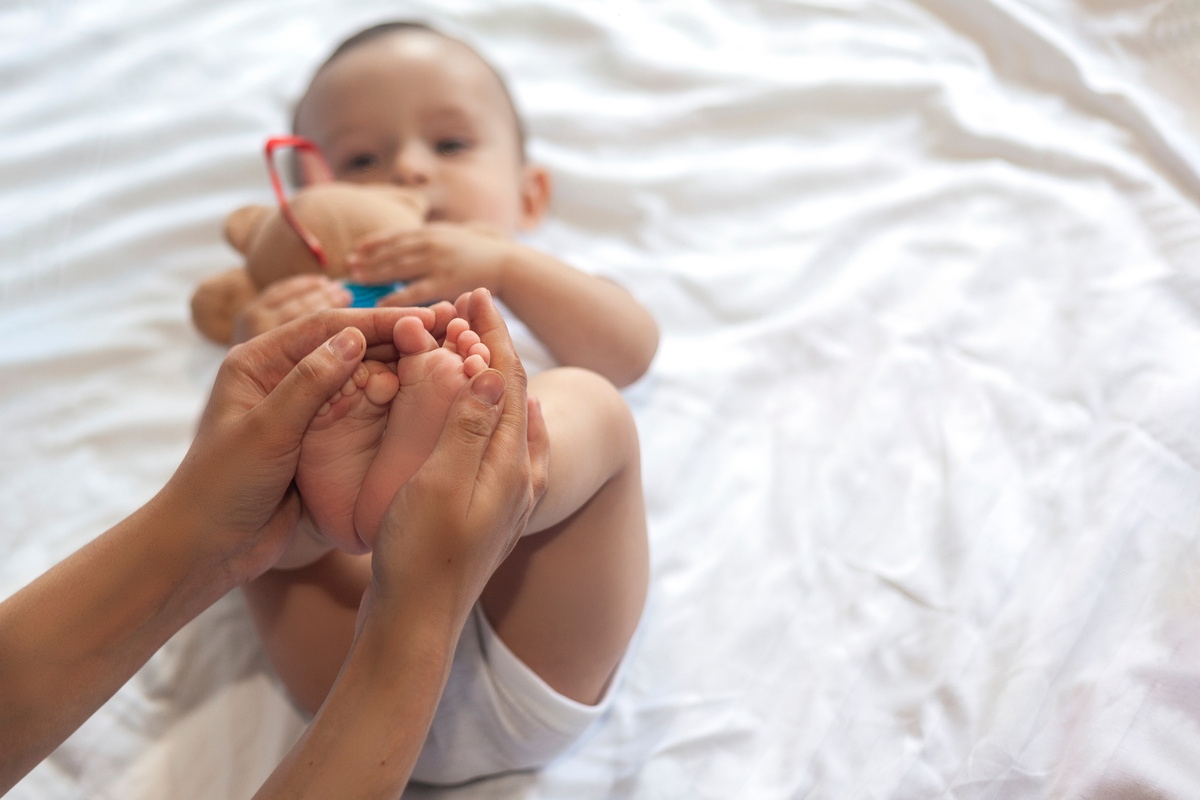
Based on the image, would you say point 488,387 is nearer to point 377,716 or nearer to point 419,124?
Answer: point 377,716

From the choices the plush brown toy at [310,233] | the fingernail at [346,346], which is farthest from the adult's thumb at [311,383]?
the plush brown toy at [310,233]

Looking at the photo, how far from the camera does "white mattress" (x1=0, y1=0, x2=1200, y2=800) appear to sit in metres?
0.88

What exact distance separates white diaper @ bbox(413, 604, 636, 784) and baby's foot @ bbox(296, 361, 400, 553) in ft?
0.61

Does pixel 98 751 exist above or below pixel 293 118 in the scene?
below

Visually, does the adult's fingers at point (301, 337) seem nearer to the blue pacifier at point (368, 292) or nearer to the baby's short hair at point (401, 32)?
the blue pacifier at point (368, 292)

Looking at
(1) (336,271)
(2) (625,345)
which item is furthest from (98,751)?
(2) (625,345)

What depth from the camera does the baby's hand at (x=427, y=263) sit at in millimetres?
1014

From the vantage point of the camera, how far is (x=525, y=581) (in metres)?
0.84

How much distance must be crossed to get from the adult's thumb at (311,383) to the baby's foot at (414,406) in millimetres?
41

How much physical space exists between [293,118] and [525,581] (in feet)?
2.77

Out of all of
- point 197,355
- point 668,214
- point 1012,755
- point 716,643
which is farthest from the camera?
point 668,214

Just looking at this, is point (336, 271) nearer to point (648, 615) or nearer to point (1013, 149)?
point (648, 615)

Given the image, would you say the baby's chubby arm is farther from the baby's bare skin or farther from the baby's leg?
the baby's bare skin

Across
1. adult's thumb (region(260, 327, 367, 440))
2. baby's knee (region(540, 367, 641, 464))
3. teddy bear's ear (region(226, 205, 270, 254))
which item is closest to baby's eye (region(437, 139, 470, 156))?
teddy bear's ear (region(226, 205, 270, 254))
